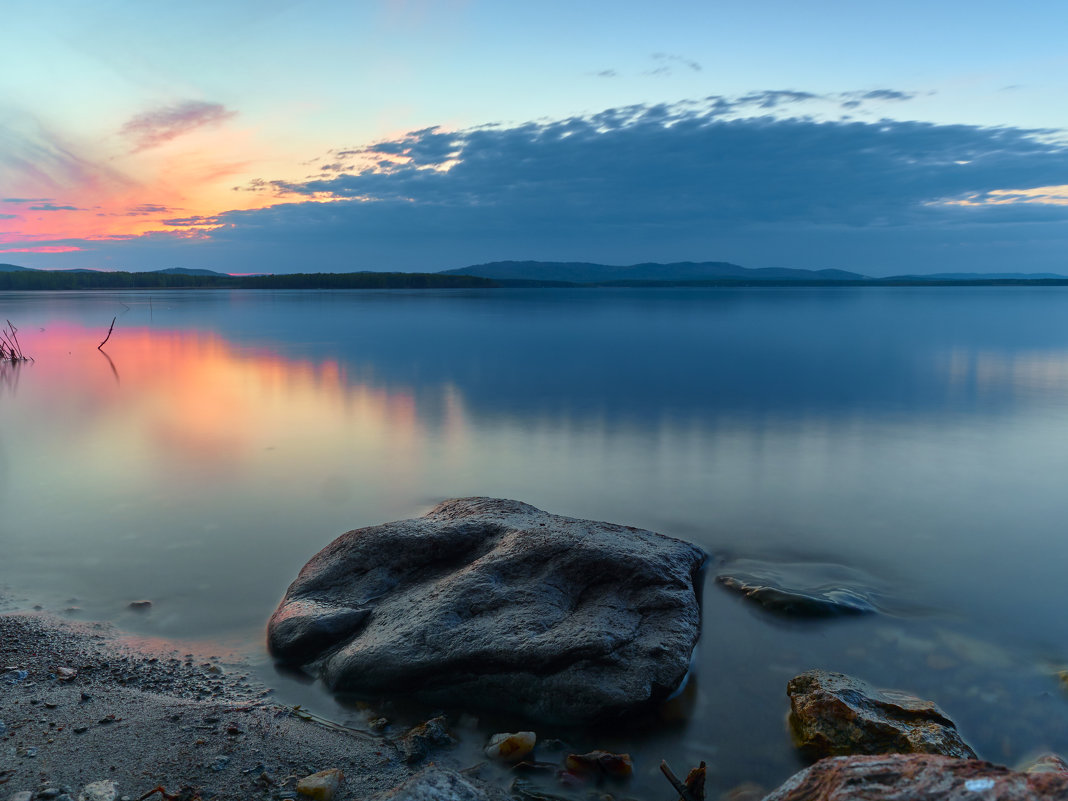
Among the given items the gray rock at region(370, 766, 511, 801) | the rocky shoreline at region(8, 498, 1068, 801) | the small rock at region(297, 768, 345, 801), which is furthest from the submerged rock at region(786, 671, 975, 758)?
the small rock at region(297, 768, 345, 801)

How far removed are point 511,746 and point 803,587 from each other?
10.9ft

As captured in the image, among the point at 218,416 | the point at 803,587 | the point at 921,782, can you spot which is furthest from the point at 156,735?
the point at 218,416

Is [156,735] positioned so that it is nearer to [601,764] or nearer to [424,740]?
[424,740]

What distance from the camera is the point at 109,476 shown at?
30.7ft

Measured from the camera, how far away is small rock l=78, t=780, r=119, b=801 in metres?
3.17

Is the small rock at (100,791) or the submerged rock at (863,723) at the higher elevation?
the small rock at (100,791)

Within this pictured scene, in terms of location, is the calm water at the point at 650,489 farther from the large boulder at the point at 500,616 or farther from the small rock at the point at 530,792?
the small rock at the point at 530,792

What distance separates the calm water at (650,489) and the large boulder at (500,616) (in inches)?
9.8

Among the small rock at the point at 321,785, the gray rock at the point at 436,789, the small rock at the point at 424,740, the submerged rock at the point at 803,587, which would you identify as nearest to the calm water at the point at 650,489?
the submerged rock at the point at 803,587

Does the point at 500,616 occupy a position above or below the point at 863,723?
above

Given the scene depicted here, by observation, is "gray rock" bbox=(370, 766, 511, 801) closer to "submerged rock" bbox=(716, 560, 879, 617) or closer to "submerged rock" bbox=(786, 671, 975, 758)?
"submerged rock" bbox=(786, 671, 975, 758)

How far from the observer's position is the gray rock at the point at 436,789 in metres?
2.90

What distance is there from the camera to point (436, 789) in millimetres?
2957

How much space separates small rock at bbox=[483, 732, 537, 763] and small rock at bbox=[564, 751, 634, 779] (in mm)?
234
